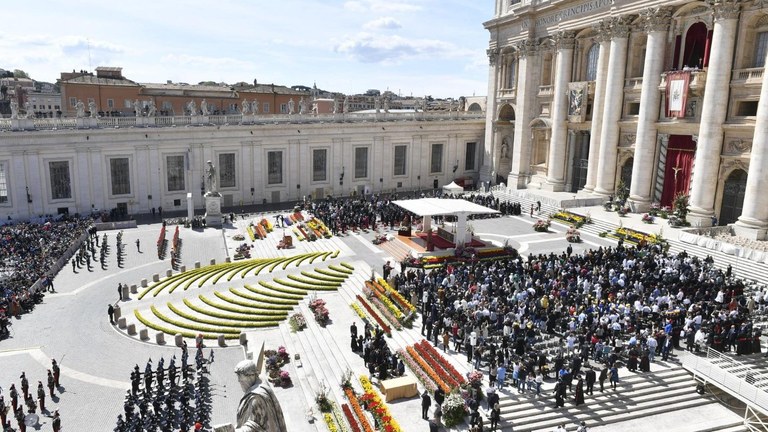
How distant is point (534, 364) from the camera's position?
20.9 m

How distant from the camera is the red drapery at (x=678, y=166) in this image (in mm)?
42656

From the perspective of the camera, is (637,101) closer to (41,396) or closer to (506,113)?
(506,113)

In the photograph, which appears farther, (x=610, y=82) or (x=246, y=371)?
(x=610, y=82)

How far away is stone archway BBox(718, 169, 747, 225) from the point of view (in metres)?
39.1

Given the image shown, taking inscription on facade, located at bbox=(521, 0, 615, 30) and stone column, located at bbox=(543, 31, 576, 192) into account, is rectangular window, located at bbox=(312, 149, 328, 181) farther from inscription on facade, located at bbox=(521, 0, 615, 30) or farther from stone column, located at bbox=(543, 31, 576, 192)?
inscription on facade, located at bbox=(521, 0, 615, 30)

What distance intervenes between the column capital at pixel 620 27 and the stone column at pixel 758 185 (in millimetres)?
12500

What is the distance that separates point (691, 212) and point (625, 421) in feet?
85.8

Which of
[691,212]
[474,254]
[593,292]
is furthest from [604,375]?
[691,212]

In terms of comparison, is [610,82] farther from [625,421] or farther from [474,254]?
[625,421]

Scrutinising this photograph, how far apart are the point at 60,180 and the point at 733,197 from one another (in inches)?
2125

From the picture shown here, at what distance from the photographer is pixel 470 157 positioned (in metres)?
68.2

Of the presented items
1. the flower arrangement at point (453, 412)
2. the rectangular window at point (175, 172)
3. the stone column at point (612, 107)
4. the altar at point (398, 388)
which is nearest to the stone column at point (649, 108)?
the stone column at point (612, 107)

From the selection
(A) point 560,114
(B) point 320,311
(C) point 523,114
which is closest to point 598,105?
(A) point 560,114

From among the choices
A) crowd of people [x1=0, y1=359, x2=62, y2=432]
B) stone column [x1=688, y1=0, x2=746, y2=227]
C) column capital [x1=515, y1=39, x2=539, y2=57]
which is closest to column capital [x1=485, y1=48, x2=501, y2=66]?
column capital [x1=515, y1=39, x2=539, y2=57]
